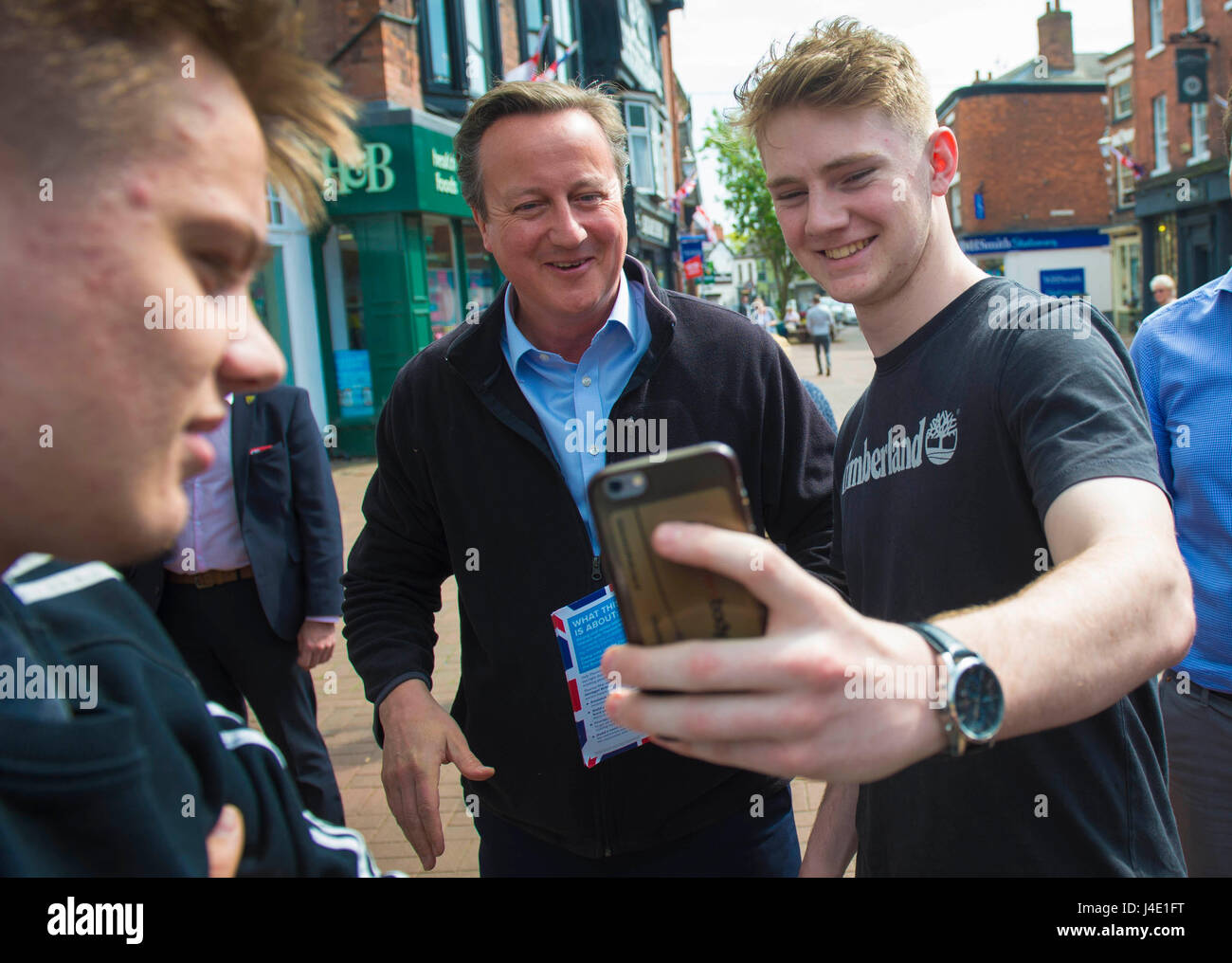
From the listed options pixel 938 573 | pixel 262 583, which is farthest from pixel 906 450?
pixel 262 583

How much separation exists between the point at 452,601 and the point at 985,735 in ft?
23.3

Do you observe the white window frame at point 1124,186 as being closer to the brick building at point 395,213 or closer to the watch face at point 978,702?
the brick building at point 395,213

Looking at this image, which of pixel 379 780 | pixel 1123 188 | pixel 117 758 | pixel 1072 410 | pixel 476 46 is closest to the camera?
pixel 117 758

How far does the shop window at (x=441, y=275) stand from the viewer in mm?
14781

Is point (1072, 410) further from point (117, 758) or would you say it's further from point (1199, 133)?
point (1199, 133)

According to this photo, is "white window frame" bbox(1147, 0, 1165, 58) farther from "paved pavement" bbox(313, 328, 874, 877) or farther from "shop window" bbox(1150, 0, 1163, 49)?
"paved pavement" bbox(313, 328, 874, 877)

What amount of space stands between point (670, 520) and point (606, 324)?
169 centimetres

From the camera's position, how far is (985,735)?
35.8 inches

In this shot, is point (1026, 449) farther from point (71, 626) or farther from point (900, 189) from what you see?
point (71, 626)

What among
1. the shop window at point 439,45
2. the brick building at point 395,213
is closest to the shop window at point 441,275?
the brick building at point 395,213

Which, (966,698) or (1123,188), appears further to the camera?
(1123,188)

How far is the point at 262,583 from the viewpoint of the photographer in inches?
150

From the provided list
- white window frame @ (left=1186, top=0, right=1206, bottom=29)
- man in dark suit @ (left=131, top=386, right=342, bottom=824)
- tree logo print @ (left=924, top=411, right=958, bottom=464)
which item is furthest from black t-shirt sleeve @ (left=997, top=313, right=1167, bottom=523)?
white window frame @ (left=1186, top=0, right=1206, bottom=29)
